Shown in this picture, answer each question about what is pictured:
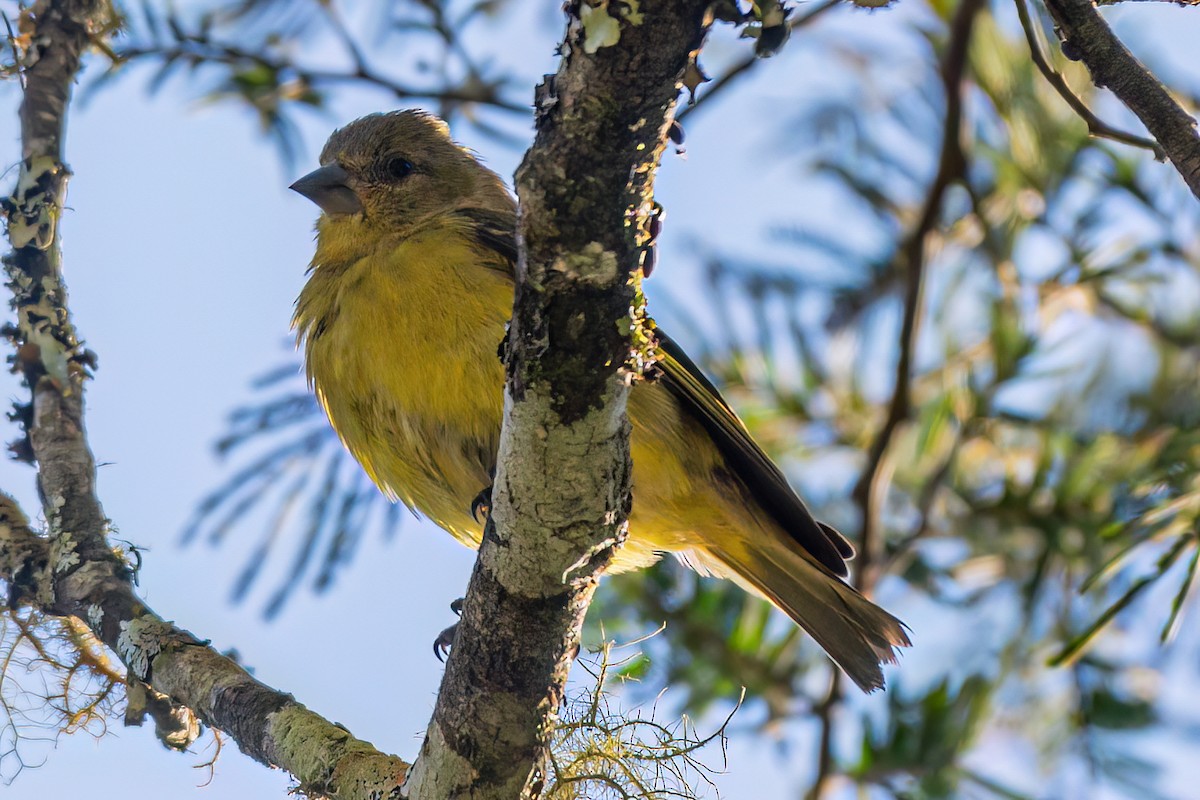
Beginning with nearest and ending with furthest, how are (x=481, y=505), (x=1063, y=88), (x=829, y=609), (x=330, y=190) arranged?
(x=1063, y=88) → (x=481, y=505) → (x=829, y=609) → (x=330, y=190)

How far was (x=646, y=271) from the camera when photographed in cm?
209

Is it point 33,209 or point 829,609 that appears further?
point 829,609

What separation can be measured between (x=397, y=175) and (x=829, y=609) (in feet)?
6.13

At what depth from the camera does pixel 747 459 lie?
346 centimetres

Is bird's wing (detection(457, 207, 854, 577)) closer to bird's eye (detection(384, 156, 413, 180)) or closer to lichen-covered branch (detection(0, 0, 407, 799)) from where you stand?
bird's eye (detection(384, 156, 413, 180))

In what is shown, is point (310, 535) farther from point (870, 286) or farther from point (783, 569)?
point (870, 286)

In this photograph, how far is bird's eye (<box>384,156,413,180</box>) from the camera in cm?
420

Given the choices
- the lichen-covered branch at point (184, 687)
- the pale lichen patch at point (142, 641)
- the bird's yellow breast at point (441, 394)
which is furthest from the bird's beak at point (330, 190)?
the pale lichen patch at point (142, 641)

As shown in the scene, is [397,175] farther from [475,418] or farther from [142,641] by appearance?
[142,641]

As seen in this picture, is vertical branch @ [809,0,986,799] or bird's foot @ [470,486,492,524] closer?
bird's foot @ [470,486,492,524]

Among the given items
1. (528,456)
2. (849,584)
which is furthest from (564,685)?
(849,584)

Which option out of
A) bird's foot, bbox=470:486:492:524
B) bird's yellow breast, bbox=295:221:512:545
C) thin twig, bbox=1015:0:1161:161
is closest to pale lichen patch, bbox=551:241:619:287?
thin twig, bbox=1015:0:1161:161

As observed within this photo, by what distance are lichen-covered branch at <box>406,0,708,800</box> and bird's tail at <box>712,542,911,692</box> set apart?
1.44 meters

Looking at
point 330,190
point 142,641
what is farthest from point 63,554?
point 330,190
